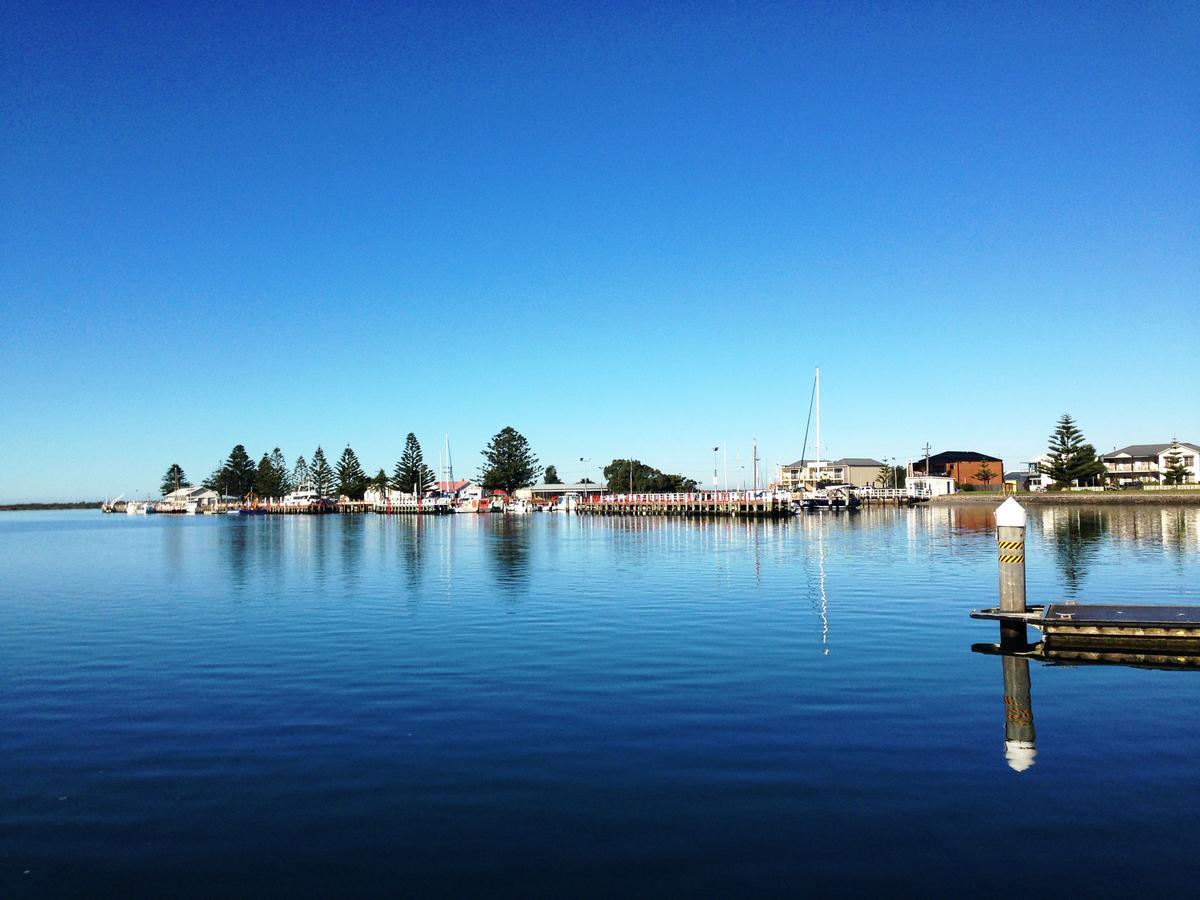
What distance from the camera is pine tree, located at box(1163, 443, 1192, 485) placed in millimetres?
167250

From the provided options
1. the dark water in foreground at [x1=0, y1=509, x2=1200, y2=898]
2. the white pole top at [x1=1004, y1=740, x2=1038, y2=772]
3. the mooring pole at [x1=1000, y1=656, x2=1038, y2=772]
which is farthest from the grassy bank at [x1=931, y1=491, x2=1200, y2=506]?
the white pole top at [x1=1004, y1=740, x2=1038, y2=772]

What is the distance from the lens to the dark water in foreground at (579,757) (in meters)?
9.16

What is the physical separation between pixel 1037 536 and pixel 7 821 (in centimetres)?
7416

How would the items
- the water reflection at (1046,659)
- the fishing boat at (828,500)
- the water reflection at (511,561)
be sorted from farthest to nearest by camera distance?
the fishing boat at (828,500), the water reflection at (511,561), the water reflection at (1046,659)

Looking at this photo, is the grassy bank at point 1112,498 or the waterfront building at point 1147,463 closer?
the grassy bank at point 1112,498

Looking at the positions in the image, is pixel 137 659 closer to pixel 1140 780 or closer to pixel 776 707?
pixel 776 707

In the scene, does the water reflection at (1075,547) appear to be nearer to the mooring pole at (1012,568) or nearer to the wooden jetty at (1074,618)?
the wooden jetty at (1074,618)

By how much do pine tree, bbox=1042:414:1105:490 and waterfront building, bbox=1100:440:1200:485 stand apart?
16.4 m

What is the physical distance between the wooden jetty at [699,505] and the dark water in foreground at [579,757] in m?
118

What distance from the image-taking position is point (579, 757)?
42.9ft

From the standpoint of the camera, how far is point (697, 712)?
15.7 m

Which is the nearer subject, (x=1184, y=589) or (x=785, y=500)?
(x=1184, y=589)

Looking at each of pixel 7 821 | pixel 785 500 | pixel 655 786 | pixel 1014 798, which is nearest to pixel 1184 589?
pixel 1014 798

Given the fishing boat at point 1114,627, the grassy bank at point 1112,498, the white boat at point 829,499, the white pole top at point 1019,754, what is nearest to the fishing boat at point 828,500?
the white boat at point 829,499
